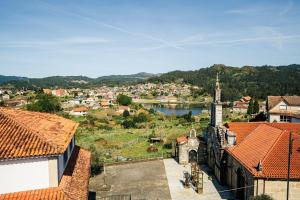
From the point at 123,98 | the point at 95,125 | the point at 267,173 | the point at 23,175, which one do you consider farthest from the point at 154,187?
the point at 123,98

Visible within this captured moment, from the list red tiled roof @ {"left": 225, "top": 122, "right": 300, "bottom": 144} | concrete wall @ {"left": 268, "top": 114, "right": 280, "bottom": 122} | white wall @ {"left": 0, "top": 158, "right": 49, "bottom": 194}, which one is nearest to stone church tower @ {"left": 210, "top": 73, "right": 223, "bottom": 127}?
red tiled roof @ {"left": 225, "top": 122, "right": 300, "bottom": 144}

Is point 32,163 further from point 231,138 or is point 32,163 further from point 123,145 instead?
point 123,145

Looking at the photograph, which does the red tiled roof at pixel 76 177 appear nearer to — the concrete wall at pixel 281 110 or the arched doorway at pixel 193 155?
the arched doorway at pixel 193 155

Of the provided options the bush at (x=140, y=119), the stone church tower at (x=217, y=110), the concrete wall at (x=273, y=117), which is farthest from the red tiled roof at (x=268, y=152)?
the bush at (x=140, y=119)

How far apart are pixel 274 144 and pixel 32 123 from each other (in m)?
16.7

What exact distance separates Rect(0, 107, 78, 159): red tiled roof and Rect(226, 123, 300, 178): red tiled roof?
43.0 ft

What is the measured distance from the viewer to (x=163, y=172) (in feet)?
108

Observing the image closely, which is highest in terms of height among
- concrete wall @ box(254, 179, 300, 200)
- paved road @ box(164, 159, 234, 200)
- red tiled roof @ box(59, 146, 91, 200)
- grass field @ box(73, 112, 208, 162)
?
red tiled roof @ box(59, 146, 91, 200)

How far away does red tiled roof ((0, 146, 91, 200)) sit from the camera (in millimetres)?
13000

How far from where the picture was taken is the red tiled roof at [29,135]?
1337 cm

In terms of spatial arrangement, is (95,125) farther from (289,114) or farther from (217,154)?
(217,154)

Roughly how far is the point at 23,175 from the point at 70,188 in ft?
7.65

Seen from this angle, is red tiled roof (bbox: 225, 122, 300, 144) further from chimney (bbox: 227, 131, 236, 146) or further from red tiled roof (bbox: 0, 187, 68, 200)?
red tiled roof (bbox: 0, 187, 68, 200)

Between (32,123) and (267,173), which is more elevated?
(32,123)
